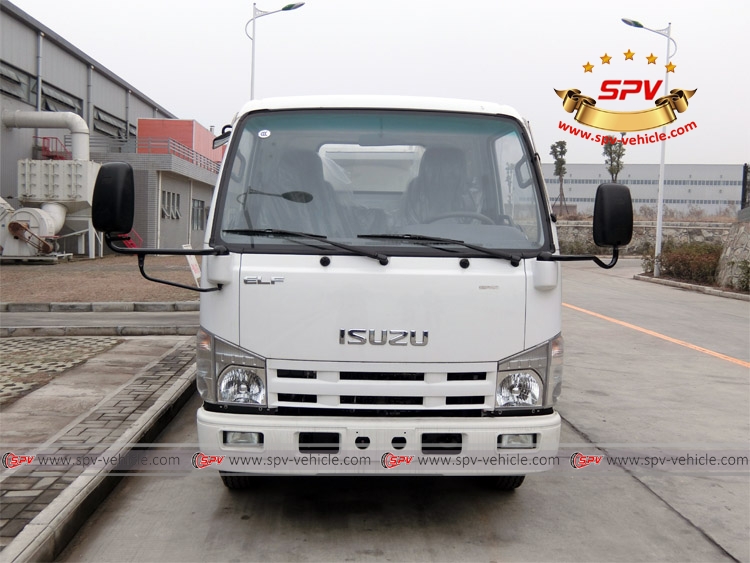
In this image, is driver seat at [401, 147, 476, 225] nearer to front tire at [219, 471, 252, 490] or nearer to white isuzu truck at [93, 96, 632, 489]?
white isuzu truck at [93, 96, 632, 489]

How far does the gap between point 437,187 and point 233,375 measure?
1553 millimetres

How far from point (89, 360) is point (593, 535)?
19.8ft

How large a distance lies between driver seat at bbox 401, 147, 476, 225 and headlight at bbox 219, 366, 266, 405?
1.18m

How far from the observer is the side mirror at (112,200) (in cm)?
375

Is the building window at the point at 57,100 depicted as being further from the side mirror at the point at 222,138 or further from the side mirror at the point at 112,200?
the side mirror at the point at 112,200

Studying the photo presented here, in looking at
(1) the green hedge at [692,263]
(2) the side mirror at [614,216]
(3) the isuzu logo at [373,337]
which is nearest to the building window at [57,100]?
(1) the green hedge at [692,263]

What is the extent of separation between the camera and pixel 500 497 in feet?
15.1

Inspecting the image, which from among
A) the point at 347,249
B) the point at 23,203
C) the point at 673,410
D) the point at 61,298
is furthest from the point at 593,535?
the point at 23,203

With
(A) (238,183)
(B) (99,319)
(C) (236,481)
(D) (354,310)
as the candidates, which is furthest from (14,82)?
(D) (354,310)

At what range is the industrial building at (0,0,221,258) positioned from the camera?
25.1 meters

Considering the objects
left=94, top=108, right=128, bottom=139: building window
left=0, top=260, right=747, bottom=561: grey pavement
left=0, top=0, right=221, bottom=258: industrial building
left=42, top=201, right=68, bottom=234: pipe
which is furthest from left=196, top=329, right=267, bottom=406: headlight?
left=94, top=108, right=128, bottom=139: building window

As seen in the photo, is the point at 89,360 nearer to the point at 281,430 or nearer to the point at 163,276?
the point at 281,430

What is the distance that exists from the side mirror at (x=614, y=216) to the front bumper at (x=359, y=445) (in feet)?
3.56

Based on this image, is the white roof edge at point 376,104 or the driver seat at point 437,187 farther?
the white roof edge at point 376,104
